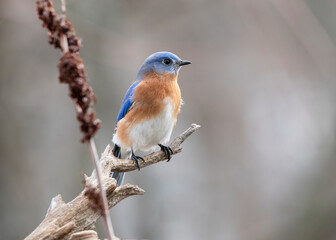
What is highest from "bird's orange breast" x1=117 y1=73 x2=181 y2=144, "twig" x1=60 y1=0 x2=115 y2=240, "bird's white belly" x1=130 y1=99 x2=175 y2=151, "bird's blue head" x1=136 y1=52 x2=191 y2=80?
"bird's blue head" x1=136 y1=52 x2=191 y2=80

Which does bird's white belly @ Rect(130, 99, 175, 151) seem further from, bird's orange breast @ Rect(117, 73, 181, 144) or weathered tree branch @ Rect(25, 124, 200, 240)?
weathered tree branch @ Rect(25, 124, 200, 240)

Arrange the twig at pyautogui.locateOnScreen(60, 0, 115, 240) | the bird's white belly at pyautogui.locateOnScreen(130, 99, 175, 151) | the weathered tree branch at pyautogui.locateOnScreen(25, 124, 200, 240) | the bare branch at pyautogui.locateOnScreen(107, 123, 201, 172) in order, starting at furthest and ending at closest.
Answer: the bird's white belly at pyautogui.locateOnScreen(130, 99, 175, 151), the bare branch at pyautogui.locateOnScreen(107, 123, 201, 172), the weathered tree branch at pyautogui.locateOnScreen(25, 124, 200, 240), the twig at pyautogui.locateOnScreen(60, 0, 115, 240)

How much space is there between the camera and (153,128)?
14.5 ft

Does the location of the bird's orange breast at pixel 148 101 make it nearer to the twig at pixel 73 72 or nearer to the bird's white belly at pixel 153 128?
the bird's white belly at pixel 153 128

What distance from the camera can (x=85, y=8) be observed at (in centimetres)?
774

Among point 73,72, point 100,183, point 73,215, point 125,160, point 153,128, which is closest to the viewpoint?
point 100,183

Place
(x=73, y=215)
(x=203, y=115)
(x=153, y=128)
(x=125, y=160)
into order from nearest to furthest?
(x=73, y=215)
(x=125, y=160)
(x=153, y=128)
(x=203, y=115)

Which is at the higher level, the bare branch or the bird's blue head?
the bird's blue head

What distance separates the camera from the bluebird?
441 cm

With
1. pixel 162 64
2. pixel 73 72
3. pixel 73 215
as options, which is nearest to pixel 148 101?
pixel 162 64

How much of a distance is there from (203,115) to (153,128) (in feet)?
15.2

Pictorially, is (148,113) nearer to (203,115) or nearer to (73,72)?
(73,72)

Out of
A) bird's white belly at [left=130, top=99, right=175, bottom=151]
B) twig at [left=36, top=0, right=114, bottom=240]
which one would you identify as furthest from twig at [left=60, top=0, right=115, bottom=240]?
bird's white belly at [left=130, top=99, right=175, bottom=151]

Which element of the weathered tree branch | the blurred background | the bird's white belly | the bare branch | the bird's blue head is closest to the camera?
the weathered tree branch
